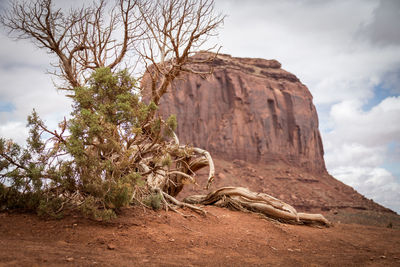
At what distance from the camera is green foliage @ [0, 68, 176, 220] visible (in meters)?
6.11

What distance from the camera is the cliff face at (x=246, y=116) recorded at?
56094 mm

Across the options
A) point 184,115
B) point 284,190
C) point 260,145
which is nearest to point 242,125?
point 260,145

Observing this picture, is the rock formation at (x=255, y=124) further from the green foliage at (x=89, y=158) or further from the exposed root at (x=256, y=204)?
the green foliage at (x=89, y=158)

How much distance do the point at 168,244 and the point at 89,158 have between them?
2404 millimetres

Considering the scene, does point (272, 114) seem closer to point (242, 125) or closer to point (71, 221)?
point (242, 125)

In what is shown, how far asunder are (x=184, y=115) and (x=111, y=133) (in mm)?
50645

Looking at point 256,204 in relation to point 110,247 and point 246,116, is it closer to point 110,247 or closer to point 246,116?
point 110,247

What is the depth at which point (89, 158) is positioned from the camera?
6137 millimetres

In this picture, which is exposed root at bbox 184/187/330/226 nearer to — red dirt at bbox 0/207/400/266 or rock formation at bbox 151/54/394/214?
red dirt at bbox 0/207/400/266

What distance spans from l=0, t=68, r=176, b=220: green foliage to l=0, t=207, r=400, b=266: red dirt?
1.37ft

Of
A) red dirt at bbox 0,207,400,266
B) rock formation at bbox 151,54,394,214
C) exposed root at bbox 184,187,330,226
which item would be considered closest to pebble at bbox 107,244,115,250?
red dirt at bbox 0,207,400,266

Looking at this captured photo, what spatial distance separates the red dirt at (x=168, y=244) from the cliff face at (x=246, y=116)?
152ft

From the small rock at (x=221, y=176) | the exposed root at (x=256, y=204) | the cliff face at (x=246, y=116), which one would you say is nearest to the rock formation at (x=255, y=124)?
the cliff face at (x=246, y=116)

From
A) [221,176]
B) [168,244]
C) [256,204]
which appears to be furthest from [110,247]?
[221,176]
